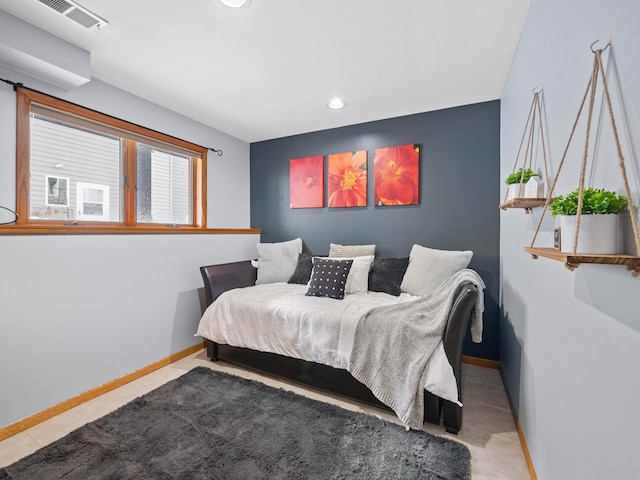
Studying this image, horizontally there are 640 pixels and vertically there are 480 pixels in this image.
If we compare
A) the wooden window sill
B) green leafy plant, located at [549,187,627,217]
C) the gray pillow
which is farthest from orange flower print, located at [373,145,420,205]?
green leafy plant, located at [549,187,627,217]

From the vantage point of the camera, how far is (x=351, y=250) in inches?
124

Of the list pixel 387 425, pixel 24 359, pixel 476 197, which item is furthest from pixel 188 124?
pixel 387 425

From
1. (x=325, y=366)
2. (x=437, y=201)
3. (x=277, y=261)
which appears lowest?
(x=325, y=366)

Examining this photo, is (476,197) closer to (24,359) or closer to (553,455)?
(553,455)

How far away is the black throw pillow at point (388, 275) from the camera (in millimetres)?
2764

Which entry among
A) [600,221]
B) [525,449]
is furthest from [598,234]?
[525,449]

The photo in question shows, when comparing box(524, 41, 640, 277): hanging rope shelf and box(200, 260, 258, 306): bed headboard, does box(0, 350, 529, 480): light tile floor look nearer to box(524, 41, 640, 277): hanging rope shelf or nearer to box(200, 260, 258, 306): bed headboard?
box(200, 260, 258, 306): bed headboard

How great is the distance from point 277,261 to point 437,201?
1818mm

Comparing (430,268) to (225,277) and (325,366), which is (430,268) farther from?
(225,277)

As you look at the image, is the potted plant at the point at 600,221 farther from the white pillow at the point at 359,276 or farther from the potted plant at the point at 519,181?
the white pillow at the point at 359,276

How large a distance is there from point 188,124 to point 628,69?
10.9ft

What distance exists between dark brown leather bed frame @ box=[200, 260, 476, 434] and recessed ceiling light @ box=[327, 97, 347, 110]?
6.08 ft

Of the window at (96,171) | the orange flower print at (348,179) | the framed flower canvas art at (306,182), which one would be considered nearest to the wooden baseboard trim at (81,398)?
the window at (96,171)

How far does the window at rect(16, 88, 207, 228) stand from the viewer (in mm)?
2024
